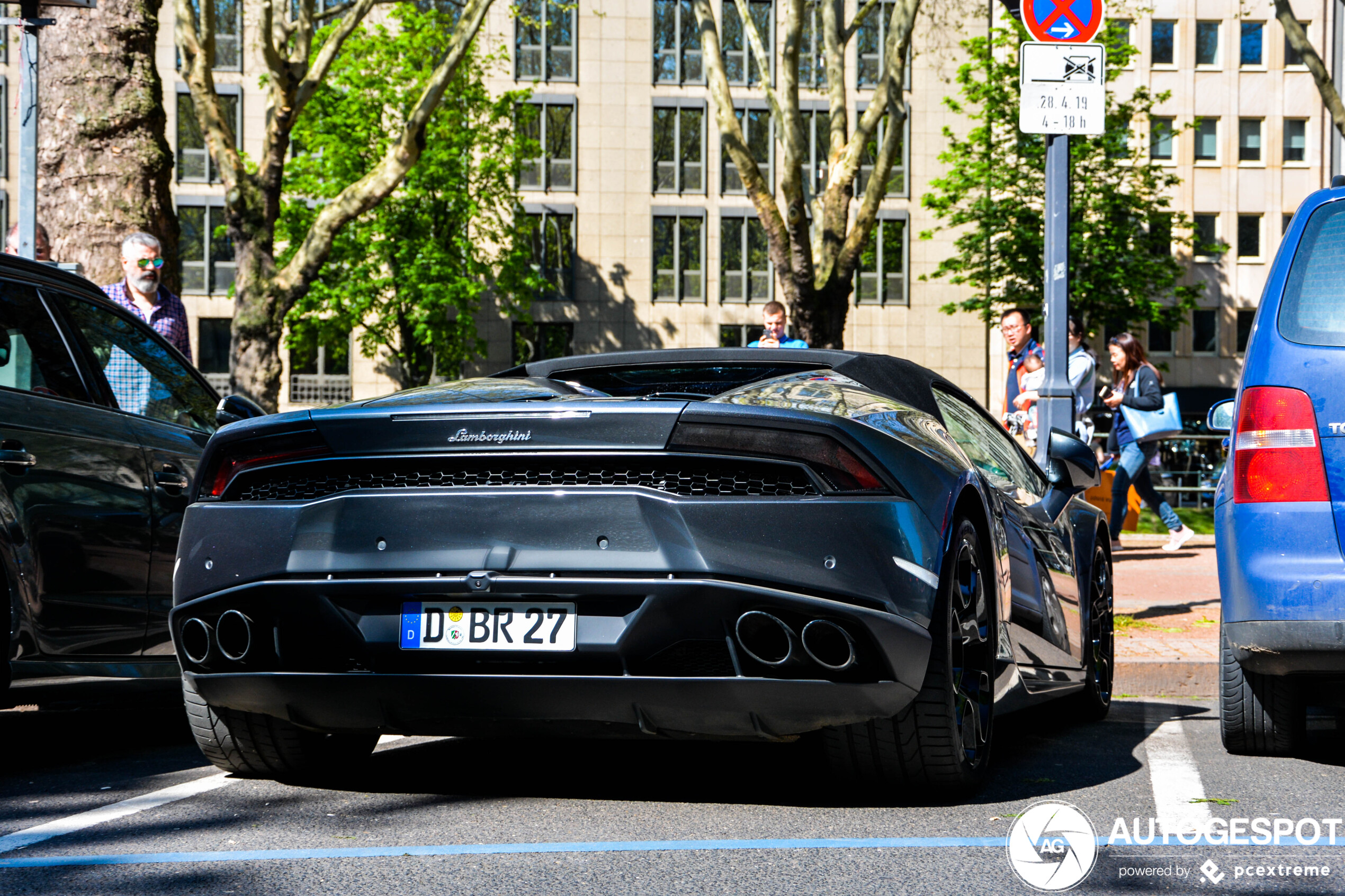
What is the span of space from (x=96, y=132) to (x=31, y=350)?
5768 millimetres

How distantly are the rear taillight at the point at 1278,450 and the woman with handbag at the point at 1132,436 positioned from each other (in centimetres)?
907

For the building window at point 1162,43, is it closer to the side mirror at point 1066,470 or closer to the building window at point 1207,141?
the building window at point 1207,141

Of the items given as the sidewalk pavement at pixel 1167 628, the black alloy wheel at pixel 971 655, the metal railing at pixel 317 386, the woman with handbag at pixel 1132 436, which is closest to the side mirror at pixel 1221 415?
the black alloy wheel at pixel 971 655

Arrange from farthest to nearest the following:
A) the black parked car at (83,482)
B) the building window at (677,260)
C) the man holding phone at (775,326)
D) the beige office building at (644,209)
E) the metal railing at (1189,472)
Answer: the building window at (677,260) < the beige office building at (644,209) < the metal railing at (1189,472) < the man holding phone at (775,326) < the black parked car at (83,482)

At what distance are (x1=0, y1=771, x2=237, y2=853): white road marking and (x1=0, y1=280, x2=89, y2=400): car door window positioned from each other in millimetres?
1416

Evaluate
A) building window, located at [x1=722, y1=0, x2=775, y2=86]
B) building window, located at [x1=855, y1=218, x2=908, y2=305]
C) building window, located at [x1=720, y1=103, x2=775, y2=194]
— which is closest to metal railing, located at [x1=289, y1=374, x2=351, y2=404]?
building window, located at [x1=720, y1=103, x2=775, y2=194]

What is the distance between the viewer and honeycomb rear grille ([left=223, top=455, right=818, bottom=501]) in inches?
149

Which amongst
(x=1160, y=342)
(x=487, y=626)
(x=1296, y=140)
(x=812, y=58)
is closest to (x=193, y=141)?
(x=812, y=58)

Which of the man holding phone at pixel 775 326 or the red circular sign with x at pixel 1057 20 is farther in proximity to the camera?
the man holding phone at pixel 775 326

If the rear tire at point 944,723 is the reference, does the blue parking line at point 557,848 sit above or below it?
below

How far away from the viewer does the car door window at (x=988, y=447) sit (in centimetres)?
518

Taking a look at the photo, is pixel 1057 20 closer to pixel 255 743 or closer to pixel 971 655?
pixel 971 655

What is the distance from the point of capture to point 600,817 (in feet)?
13.3

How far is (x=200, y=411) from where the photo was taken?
614 cm
